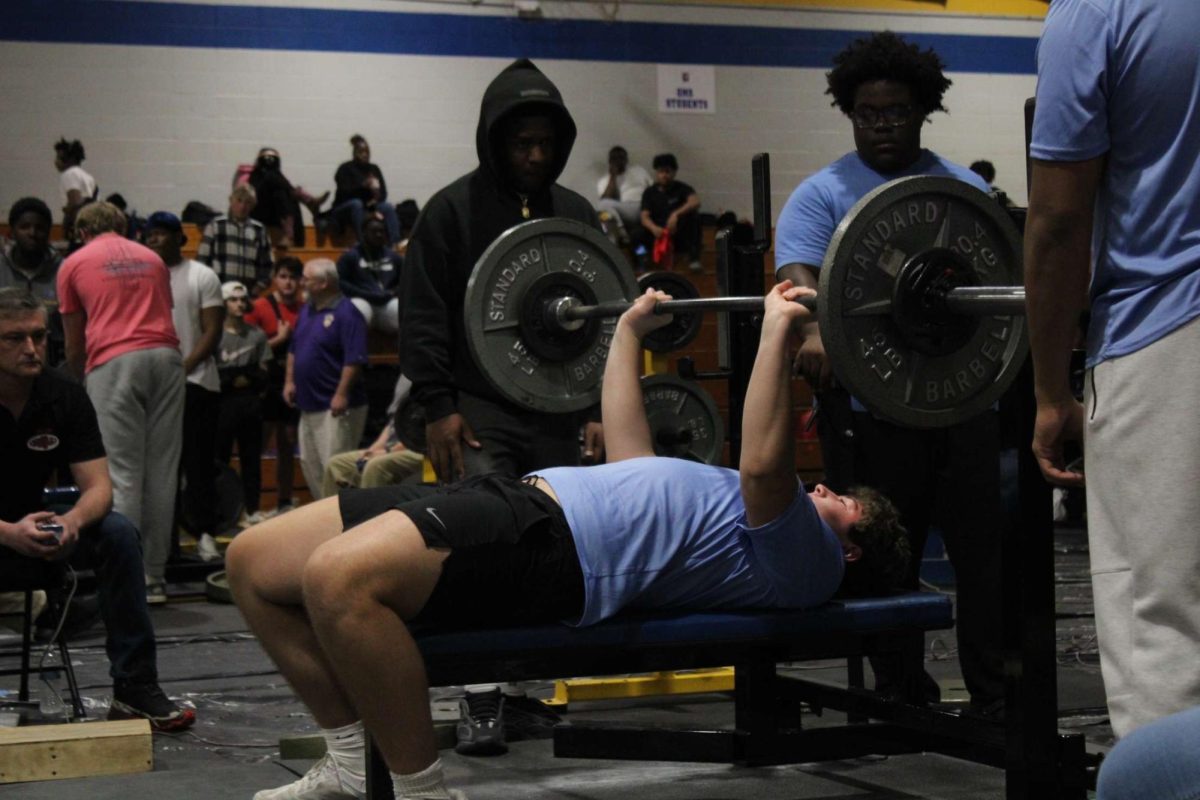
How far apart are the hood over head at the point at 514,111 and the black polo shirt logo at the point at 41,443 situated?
52.0 inches

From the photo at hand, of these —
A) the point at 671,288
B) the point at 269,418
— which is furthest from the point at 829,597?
the point at 269,418

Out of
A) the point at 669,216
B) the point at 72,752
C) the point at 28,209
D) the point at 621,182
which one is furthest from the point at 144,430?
the point at 621,182

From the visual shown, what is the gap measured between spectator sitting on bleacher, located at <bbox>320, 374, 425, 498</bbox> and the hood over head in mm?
2505

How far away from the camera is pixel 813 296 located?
282 centimetres

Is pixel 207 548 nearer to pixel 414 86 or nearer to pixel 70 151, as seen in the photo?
pixel 70 151

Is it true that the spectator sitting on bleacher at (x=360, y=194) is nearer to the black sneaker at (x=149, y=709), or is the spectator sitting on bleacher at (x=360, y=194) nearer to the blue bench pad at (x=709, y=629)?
the black sneaker at (x=149, y=709)

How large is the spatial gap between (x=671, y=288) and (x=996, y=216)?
180 cm

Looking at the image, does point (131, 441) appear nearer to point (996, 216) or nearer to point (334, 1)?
point (996, 216)

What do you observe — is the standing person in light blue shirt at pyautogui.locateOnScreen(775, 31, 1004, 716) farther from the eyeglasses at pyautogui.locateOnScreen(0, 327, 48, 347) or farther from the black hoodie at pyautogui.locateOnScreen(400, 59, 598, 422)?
the eyeglasses at pyautogui.locateOnScreen(0, 327, 48, 347)

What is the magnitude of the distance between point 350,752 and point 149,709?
1.40 metres

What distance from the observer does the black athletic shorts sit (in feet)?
8.73

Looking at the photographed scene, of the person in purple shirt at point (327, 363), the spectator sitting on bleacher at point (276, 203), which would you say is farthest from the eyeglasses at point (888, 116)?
the spectator sitting on bleacher at point (276, 203)

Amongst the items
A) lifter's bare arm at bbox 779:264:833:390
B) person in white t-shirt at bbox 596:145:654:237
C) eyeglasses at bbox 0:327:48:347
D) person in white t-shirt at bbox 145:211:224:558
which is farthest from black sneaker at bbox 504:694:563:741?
person in white t-shirt at bbox 596:145:654:237

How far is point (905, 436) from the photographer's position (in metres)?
3.39
